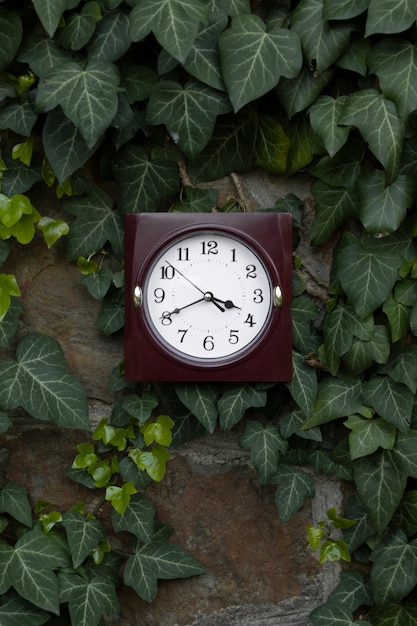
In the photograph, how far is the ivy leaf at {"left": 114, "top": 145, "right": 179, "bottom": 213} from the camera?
141 centimetres

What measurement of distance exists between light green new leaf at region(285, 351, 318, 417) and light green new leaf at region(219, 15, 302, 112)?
43 cm

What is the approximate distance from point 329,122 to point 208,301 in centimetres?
35

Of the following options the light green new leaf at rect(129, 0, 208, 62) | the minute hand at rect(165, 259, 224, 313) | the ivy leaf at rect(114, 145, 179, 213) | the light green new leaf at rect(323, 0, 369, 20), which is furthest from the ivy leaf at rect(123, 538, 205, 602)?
the light green new leaf at rect(323, 0, 369, 20)

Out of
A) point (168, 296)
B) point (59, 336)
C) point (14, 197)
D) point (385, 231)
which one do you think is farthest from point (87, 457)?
point (385, 231)

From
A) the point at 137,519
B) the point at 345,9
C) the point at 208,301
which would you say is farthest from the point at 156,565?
the point at 345,9

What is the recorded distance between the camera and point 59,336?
1474 millimetres

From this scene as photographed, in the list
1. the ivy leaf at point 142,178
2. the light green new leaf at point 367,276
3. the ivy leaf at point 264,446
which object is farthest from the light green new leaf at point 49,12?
the ivy leaf at point 264,446

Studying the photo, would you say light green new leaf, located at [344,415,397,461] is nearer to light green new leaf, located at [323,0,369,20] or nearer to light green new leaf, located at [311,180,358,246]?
light green new leaf, located at [311,180,358,246]

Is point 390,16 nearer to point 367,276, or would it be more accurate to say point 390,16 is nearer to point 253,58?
point 253,58

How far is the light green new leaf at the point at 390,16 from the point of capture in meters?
1.30

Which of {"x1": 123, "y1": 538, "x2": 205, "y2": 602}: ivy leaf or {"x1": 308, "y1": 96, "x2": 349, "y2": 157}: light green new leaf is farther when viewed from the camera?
{"x1": 123, "y1": 538, "x2": 205, "y2": 602}: ivy leaf

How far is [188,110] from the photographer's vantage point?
1.37m

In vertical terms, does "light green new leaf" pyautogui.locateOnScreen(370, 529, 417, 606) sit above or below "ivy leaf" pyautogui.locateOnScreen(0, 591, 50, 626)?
above

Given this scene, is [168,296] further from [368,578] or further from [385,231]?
[368,578]
